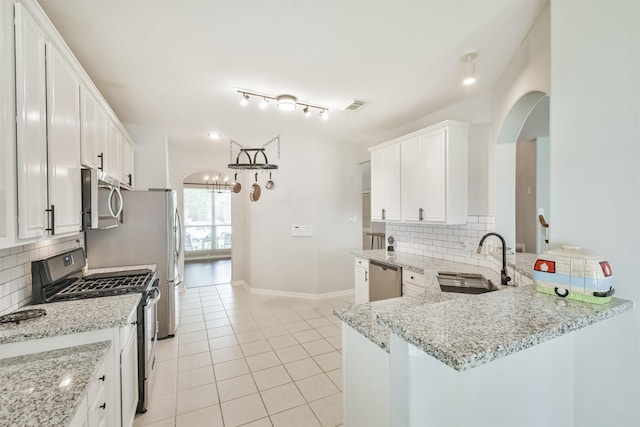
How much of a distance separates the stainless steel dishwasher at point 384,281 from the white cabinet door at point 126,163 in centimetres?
303

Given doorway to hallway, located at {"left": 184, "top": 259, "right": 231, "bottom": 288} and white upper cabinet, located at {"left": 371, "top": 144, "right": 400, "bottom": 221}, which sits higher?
white upper cabinet, located at {"left": 371, "top": 144, "right": 400, "bottom": 221}

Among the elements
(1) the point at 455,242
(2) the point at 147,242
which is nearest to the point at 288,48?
(2) the point at 147,242

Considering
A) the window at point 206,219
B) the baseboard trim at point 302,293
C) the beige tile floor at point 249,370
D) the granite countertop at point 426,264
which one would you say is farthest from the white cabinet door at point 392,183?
the window at point 206,219

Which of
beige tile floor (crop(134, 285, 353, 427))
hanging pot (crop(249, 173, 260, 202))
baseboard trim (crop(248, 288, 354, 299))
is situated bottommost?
beige tile floor (crop(134, 285, 353, 427))

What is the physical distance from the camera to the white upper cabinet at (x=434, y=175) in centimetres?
Result: 300

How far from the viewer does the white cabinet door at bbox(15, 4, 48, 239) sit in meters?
1.22

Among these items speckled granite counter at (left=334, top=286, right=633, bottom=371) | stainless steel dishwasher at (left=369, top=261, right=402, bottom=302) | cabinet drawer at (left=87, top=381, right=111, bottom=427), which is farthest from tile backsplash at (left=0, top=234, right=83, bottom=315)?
stainless steel dishwasher at (left=369, top=261, right=402, bottom=302)

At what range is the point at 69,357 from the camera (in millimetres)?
1320

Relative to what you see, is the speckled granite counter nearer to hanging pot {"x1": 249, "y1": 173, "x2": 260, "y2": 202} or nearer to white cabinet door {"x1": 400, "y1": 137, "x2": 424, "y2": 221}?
white cabinet door {"x1": 400, "y1": 137, "x2": 424, "y2": 221}

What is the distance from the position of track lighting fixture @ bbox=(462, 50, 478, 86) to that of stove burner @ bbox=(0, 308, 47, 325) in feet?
10.6

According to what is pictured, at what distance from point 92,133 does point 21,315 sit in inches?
50.2

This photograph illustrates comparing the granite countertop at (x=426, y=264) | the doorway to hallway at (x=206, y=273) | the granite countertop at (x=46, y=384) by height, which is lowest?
the doorway to hallway at (x=206, y=273)

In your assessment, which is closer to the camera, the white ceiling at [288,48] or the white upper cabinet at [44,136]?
the white upper cabinet at [44,136]

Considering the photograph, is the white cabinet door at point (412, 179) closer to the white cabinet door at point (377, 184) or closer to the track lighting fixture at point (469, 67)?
the white cabinet door at point (377, 184)
